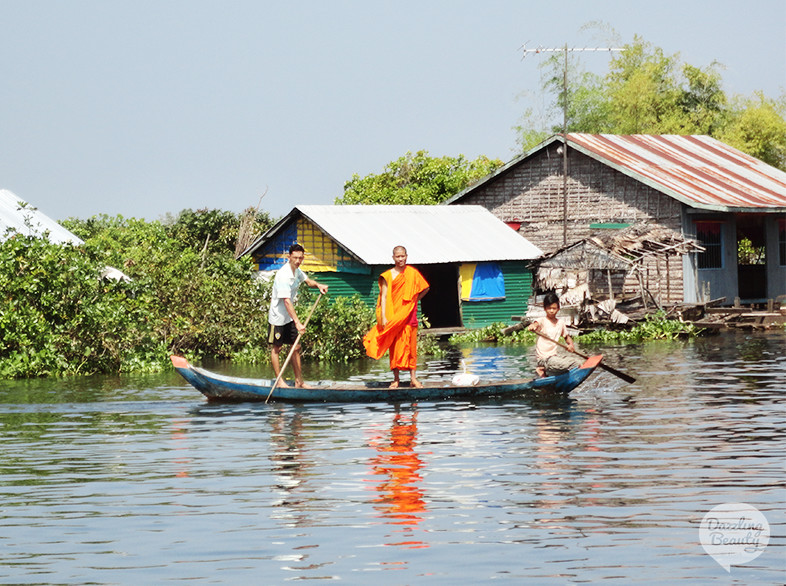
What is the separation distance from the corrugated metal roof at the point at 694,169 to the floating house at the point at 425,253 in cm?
334

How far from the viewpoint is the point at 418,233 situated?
31.8m

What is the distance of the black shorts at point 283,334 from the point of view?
16531 millimetres

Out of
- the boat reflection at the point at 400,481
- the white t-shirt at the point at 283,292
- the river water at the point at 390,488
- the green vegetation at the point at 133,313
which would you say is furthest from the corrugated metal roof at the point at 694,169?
the boat reflection at the point at 400,481

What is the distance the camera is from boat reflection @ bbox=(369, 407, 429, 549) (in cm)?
848

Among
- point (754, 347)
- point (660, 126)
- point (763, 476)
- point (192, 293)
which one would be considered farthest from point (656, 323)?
point (660, 126)

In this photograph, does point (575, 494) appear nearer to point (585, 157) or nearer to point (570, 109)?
point (585, 157)

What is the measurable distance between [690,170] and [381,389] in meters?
22.0

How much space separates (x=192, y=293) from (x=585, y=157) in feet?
44.0

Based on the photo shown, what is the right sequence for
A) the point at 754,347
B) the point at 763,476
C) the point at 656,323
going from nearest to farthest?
the point at 763,476 < the point at 754,347 < the point at 656,323

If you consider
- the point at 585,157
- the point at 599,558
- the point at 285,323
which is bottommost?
the point at 599,558

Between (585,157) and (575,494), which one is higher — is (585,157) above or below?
above

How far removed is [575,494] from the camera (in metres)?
9.48

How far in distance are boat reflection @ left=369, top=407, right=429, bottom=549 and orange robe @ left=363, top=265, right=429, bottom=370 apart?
6.78 ft

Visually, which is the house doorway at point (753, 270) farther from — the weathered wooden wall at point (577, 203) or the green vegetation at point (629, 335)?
the green vegetation at point (629, 335)
